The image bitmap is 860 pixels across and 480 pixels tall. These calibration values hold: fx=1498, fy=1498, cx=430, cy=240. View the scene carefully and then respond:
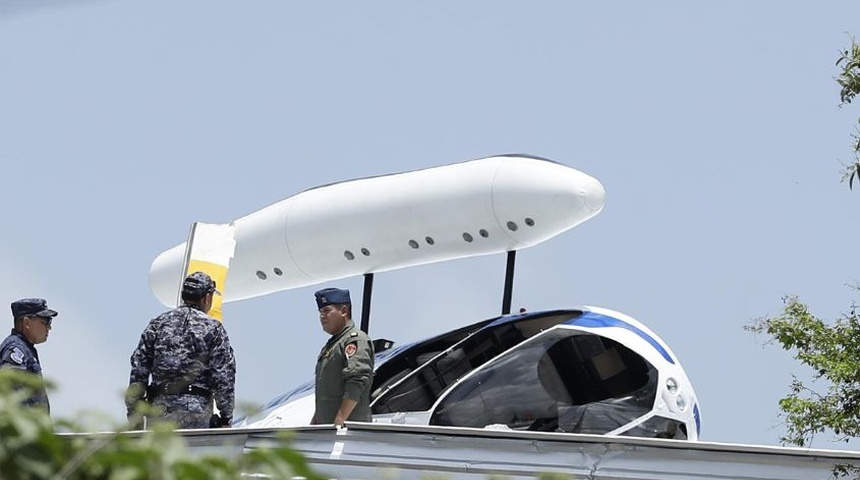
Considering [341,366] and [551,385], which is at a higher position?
[551,385]

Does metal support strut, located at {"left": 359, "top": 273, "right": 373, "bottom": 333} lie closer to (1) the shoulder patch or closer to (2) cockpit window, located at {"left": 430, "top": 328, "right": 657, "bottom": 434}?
(2) cockpit window, located at {"left": 430, "top": 328, "right": 657, "bottom": 434}

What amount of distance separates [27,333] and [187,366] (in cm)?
155

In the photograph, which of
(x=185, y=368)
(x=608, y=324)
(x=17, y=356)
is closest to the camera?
(x=185, y=368)

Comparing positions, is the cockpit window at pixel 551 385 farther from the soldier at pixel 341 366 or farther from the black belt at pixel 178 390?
the black belt at pixel 178 390

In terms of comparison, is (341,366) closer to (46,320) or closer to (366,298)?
(46,320)

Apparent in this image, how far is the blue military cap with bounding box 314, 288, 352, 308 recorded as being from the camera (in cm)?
1127

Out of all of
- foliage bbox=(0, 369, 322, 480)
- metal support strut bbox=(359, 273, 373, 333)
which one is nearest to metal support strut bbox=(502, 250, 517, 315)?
metal support strut bbox=(359, 273, 373, 333)

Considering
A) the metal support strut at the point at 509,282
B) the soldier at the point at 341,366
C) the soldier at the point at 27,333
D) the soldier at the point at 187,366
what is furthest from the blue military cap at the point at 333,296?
the metal support strut at the point at 509,282

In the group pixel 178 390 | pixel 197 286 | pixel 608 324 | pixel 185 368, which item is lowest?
pixel 178 390

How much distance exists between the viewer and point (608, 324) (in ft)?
44.0

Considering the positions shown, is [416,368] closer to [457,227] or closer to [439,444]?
[457,227]

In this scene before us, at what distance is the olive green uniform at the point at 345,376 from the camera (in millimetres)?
10781

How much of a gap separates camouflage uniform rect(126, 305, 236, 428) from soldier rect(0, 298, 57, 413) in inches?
38.5

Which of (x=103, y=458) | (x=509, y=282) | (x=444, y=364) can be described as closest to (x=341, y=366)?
(x=444, y=364)
